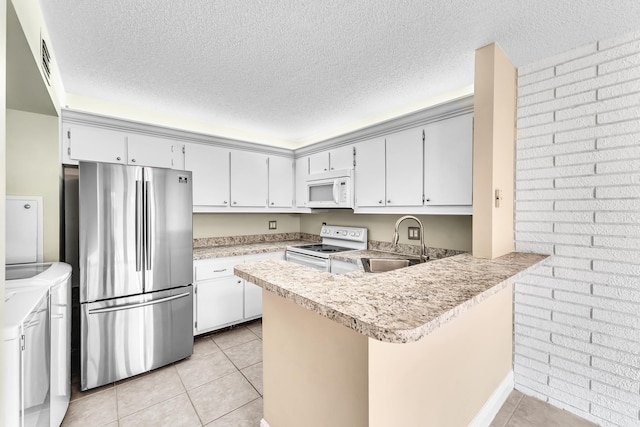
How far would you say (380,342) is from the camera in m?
1.04

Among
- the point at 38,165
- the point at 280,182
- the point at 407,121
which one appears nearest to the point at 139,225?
the point at 38,165

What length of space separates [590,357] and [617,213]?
0.92 metres

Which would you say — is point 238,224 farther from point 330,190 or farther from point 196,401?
point 196,401

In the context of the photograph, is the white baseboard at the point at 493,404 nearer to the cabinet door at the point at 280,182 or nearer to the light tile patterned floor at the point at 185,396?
the light tile patterned floor at the point at 185,396

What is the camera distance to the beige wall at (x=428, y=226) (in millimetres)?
2541

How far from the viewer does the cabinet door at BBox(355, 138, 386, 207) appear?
2.79 m

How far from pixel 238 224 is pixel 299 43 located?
8.14 ft

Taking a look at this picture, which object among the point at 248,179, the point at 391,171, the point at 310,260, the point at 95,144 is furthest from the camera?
the point at 248,179

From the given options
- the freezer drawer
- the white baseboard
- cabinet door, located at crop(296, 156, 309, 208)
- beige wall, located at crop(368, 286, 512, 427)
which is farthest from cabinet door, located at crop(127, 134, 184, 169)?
the white baseboard

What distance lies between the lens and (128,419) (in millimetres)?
1803

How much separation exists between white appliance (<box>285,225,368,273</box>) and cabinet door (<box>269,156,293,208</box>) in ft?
2.06

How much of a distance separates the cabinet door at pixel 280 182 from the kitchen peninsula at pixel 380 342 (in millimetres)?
2140

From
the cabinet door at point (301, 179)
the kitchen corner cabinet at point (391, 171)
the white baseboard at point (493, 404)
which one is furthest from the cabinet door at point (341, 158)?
the white baseboard at point (493, 404)

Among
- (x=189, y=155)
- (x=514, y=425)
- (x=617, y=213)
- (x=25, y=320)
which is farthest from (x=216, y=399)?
(x=617, y=213)
